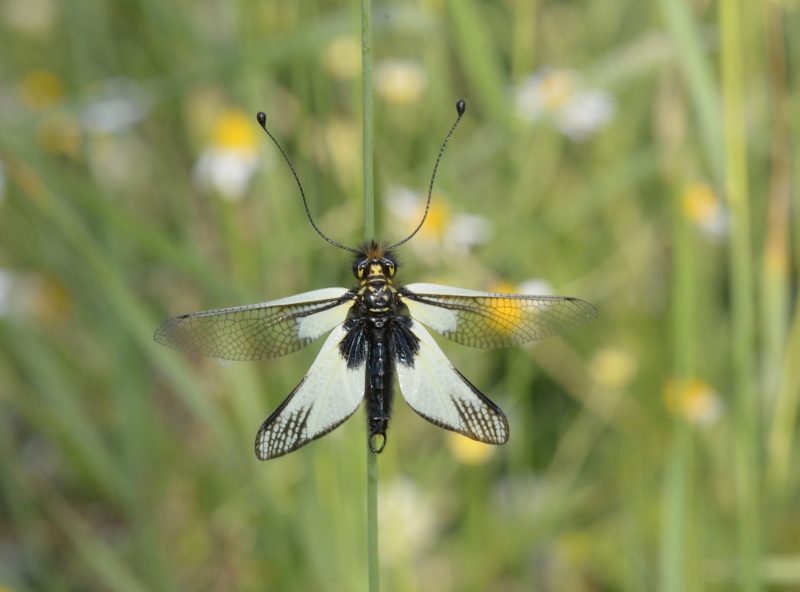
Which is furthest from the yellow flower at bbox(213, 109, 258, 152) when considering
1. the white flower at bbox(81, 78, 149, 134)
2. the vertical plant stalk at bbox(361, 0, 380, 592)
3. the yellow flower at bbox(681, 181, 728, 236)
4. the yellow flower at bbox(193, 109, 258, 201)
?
the vertical plant stalk at bbox(361, 0, 380, 592)

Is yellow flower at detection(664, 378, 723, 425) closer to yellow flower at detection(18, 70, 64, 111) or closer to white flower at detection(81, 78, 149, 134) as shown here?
white flower at detection(81, 78, 149, 134)

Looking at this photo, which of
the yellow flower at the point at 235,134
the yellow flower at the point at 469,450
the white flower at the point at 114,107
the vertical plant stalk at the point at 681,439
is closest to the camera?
the vertical plant stalk at the point at 681,439

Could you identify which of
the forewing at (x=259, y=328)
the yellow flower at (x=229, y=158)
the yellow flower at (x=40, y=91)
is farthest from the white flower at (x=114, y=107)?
the forewing at (x=259, y=328)

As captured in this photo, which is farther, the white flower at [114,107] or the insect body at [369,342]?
the white flower at [114,107]

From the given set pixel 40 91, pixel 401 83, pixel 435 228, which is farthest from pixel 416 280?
pixel 40 91

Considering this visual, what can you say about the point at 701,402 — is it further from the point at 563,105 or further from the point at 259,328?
the point at 259,328

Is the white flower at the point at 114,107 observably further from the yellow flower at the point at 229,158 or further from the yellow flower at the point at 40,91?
the yellow flower at the point at 40,91

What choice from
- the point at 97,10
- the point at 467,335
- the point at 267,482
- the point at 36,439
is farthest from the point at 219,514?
the point at 97,10
